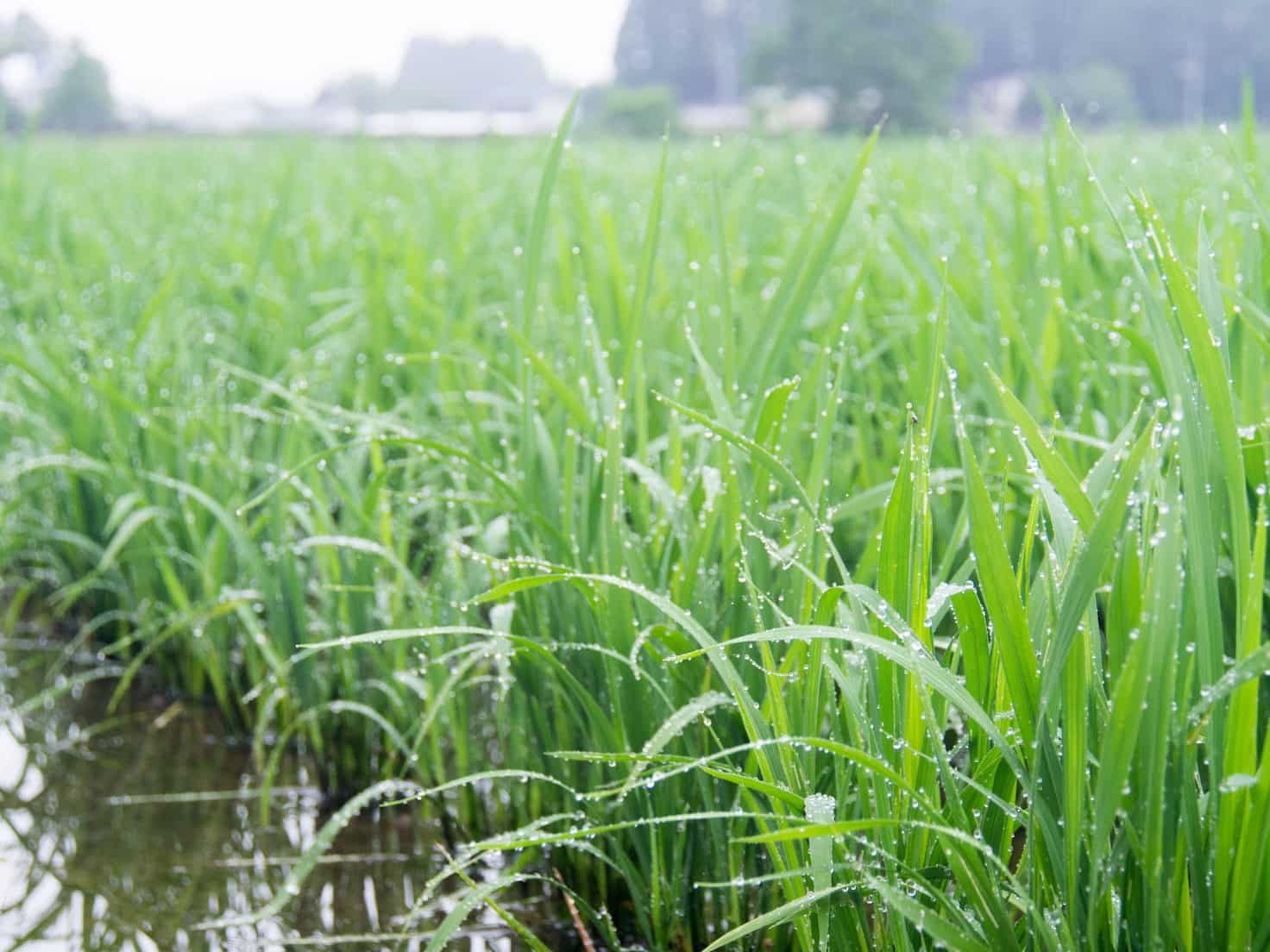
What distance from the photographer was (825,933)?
30.0 inches

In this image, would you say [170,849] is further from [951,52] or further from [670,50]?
[670,50]

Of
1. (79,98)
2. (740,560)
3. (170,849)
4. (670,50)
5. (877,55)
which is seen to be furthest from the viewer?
(670,50)

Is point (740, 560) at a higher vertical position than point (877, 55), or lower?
lower

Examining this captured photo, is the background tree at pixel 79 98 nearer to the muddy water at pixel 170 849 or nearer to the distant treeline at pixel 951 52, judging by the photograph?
the distant treeline at pixel 951 52

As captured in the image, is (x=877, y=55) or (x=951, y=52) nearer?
(x=877, y=55)

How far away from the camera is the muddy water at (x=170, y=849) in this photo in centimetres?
113

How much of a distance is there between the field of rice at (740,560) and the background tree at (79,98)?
33438 millimetres

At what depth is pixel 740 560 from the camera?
0.95 meters

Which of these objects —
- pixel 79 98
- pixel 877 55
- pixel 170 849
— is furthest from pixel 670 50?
pixel 170 849

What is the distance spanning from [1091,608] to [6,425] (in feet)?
6.57

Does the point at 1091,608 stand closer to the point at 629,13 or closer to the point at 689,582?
the point at 689,582

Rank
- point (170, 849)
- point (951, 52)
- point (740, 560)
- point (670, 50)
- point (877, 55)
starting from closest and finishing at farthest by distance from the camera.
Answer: point (740, 560) < point (170, 849) < point (877, 55) < point (951, 52) < point (670, 50)

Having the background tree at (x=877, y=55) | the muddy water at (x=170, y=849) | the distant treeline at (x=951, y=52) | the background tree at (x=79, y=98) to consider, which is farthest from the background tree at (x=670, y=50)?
the muddy water at (x=170, y=849)

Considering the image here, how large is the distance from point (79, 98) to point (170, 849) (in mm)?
35380
